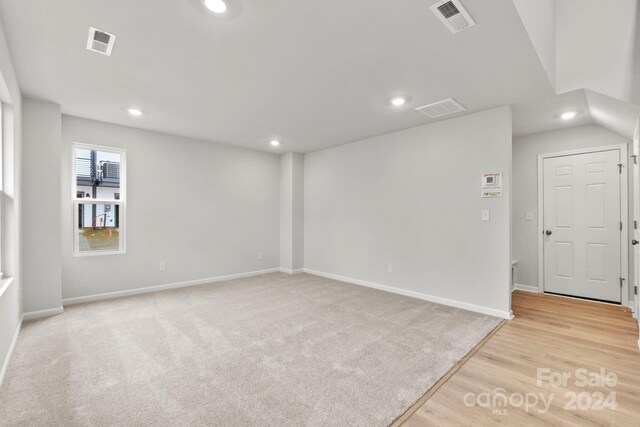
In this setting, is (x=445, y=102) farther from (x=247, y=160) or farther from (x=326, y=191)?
(x=247, y=160)

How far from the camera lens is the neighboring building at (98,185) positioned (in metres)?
4.02

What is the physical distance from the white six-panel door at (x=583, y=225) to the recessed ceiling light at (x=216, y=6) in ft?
15.7

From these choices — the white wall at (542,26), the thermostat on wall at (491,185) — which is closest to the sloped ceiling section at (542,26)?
the white wall at (542,26)

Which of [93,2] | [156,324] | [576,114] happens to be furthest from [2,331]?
[576,114]

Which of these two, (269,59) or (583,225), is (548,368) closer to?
(583,225)

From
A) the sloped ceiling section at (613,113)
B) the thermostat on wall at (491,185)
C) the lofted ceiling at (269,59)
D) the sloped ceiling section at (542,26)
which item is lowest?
the thermostat on wall at (491,185)

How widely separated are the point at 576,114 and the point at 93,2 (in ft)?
16.3

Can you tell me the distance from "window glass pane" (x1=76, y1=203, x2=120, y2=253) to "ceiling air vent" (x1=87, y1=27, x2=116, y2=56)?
2.49m

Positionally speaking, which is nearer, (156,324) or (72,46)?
(72,46)

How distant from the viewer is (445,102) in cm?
335

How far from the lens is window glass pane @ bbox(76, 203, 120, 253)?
402 cm

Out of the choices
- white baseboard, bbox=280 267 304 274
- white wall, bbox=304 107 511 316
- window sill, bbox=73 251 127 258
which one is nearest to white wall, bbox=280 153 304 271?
white baseboard, bbox=280 267 304 274

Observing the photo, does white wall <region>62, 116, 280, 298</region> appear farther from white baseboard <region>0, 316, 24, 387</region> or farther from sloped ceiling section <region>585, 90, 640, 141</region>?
sloped ceiling section <region>585, 90, 640, 141</region>

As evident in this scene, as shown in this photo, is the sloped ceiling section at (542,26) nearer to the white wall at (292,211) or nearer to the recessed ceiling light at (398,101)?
the recessed ceiling light at (398,101)
